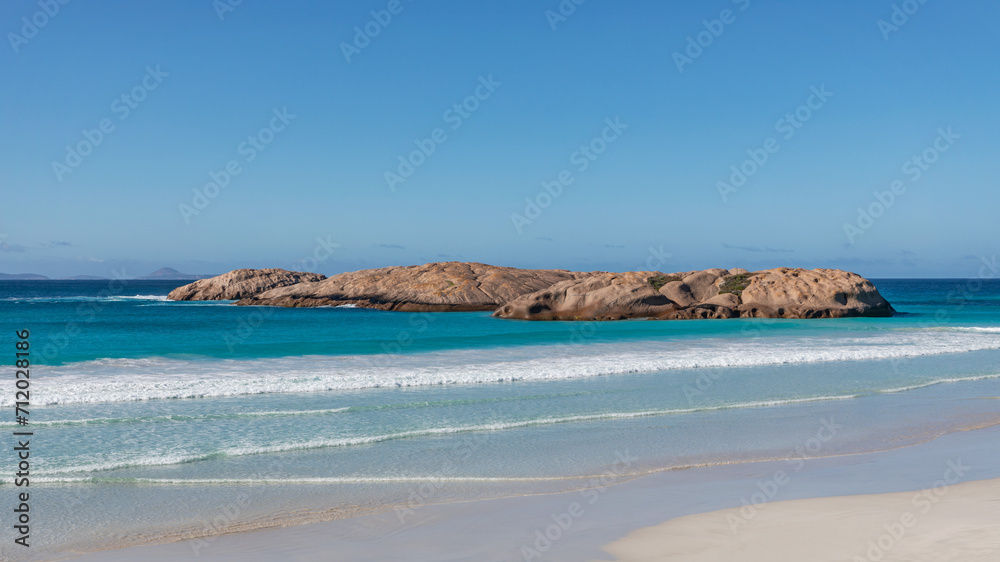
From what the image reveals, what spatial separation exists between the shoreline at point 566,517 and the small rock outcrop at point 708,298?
30.7 metres

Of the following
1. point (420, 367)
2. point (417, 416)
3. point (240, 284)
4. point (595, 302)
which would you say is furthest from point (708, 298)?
point (240, 284)

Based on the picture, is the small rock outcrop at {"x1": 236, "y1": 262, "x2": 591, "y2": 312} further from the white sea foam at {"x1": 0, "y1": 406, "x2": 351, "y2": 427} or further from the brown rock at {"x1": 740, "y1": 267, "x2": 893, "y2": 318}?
the white sea foam at {"x1": 0, "y1": 406, "x2": 351, "y2": 427}

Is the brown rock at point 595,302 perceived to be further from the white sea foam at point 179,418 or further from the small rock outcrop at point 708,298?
→ the white sea foam at point 179,418

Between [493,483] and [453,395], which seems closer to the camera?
[493,483]

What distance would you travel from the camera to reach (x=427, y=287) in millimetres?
52375

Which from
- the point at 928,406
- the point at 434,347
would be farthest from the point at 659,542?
the point at 434,347

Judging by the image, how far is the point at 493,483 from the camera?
8.97 meters

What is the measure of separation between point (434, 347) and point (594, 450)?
15.6 meters

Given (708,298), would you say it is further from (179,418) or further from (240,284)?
(240,284)

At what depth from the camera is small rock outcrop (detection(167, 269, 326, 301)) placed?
70.4 meters

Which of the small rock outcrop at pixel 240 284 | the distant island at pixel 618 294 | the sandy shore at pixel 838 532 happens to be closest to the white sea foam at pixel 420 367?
the sandy shore at pixel 838 532

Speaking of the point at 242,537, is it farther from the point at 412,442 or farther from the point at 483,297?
the point at 483,297

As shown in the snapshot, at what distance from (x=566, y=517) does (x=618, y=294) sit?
3421 cm

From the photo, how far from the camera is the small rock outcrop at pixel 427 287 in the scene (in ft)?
166
